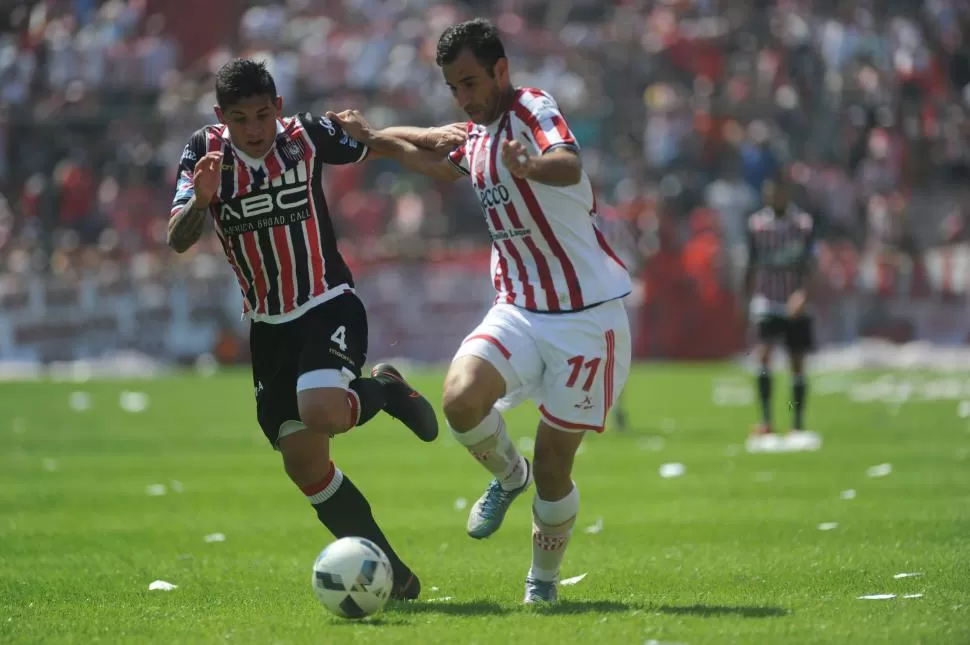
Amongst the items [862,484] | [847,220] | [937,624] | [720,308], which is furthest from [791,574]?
[847,220]

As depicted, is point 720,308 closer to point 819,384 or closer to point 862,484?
point 819,384

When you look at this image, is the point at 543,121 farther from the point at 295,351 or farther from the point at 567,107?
the point at 567,107

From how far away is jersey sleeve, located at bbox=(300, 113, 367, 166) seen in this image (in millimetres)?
7828

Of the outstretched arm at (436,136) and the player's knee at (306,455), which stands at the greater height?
the outstretched arm at (436,136)

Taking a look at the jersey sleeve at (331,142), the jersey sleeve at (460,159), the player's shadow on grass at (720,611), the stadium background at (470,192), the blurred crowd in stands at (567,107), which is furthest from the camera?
the blurred crowd in stands at (567,107)

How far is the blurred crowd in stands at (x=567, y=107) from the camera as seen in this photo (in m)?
27.3

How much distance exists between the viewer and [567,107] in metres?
28.1

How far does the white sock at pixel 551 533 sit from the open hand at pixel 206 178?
206 cm

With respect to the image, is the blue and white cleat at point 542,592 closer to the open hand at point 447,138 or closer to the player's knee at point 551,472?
the player's knee at point 551,472

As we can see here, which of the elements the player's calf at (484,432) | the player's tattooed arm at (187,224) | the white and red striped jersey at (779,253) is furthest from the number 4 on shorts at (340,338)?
the white and red striped jersey at (779,253)

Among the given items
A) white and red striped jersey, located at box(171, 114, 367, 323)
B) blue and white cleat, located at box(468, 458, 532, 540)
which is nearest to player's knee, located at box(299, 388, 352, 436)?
white and red striped jersey, located at box(171, 114, 367, 323)

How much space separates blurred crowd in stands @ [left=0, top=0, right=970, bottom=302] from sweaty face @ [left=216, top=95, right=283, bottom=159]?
61.3 feet

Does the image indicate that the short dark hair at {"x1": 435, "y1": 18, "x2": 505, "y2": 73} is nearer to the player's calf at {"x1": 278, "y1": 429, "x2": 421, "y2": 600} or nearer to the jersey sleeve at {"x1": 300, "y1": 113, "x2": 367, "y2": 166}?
the jersey sleeve at {"x1": 300, "y1": 113, "x2": 367, "y2": 166}

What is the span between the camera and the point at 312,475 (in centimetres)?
763
